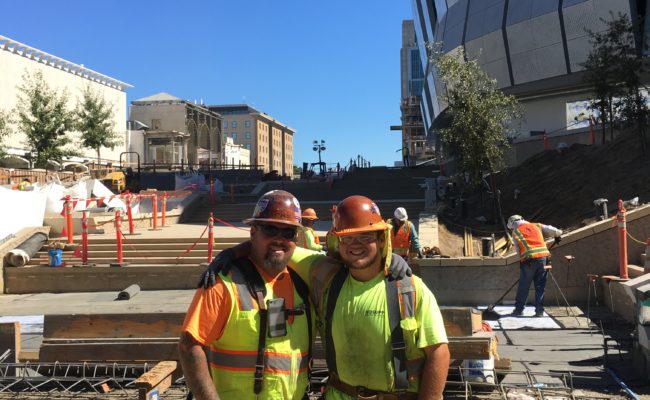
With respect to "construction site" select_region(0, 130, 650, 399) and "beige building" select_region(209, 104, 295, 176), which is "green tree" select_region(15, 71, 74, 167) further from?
"beige building" select_region(209, 104, 295, 176)

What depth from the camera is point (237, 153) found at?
104188mm

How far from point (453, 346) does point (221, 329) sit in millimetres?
2650

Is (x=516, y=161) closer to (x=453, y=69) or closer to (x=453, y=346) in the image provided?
(x=453, y=69)

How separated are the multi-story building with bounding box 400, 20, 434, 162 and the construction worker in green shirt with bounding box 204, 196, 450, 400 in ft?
265

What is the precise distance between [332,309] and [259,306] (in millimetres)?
338

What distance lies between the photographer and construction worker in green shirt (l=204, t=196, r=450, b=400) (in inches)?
100

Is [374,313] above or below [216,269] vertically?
below

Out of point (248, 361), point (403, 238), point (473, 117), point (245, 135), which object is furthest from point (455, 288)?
point (245, 135)

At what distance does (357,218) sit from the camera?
262 centimetres

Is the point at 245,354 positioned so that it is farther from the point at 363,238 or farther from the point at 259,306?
the point at 363,238

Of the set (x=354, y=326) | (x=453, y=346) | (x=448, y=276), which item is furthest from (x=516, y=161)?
(x=354, y=326)

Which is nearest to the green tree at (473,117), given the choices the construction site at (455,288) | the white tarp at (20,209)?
the construction site at (455,288)

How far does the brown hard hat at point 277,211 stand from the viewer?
2.68m

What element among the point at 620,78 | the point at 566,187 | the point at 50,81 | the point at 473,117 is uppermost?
the point at 50,81
